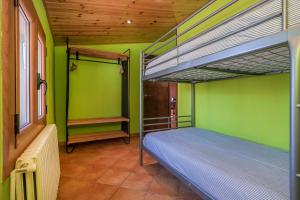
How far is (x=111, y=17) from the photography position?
2.69 meters

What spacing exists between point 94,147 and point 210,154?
2404 millimetres

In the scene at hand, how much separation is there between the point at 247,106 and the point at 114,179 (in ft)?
5.72

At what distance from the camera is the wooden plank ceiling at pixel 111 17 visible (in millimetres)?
2387

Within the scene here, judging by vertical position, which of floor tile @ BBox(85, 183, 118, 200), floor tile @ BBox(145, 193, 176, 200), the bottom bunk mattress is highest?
the bottom bunk mattress

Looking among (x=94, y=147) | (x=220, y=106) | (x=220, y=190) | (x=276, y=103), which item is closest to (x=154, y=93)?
(x=94, y=147)

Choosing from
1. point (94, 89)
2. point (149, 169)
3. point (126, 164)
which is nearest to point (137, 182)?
point (149, 169)

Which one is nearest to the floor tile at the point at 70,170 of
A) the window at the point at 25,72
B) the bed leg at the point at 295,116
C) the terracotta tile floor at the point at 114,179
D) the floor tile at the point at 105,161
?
the terracotta tile floor at the point at 114,179

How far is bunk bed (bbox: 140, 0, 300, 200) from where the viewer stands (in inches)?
27.2

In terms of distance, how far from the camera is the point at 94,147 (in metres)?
3.17

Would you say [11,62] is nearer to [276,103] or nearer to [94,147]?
[276,103]

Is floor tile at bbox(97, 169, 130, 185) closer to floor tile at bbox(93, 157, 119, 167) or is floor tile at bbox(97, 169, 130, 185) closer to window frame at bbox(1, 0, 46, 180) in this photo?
floor tile at bbox(93, 157, 119, 167)

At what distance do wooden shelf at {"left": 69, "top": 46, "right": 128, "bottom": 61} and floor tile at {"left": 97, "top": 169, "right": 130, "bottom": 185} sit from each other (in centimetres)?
215

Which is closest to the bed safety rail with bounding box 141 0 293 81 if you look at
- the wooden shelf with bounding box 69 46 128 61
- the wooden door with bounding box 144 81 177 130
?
the wooden shelf with bounding box 69 46 128 61

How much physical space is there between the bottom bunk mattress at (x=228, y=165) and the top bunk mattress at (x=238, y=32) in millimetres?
784
